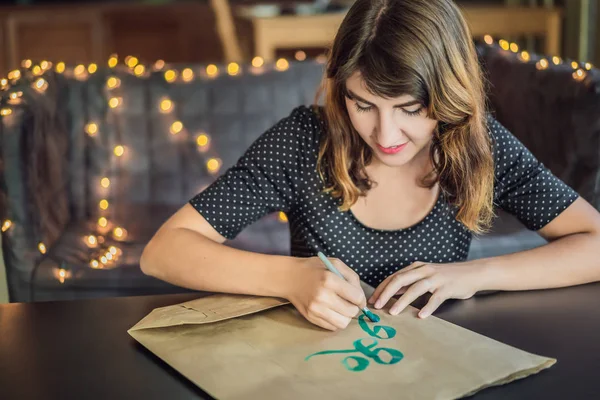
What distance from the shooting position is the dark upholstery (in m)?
1.99

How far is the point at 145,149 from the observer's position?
7.84 feet

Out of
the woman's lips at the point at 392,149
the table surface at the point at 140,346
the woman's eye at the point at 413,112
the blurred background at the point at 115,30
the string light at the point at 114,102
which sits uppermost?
the blurred background at the point at 115,30

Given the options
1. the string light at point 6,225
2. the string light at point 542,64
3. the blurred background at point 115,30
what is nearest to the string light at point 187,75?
the string light at point 6,225

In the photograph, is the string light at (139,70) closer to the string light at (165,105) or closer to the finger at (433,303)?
the string light at (165,105)

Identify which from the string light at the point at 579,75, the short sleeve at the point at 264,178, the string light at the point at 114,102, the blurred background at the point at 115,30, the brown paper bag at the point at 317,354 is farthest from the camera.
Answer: the blurred background at the point at 115,30

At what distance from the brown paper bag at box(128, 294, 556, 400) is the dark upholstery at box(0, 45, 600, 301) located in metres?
1.03

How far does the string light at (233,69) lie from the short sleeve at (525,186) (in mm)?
1128

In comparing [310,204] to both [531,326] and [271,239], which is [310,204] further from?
[271,239]

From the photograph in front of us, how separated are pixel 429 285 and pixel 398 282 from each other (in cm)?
4

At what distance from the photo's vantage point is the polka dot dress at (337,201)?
1382 millimetres

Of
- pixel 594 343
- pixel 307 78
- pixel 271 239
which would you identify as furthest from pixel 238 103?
pixel 594 343

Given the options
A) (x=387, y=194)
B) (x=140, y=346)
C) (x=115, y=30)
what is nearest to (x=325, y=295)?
(x=140, y=346)

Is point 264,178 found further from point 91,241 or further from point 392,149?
point 91,241

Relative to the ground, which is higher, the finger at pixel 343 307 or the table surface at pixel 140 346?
the finger at pixel 343 307
